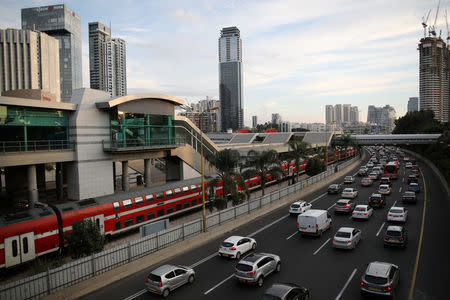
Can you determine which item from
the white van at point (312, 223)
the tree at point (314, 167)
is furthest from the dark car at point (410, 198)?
the tree at point (314, 167)

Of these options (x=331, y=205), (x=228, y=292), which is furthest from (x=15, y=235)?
(x=331, y=205)

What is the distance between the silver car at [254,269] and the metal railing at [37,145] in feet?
64.2

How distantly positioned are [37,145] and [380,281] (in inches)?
1076

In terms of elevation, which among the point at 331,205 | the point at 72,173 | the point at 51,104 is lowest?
the point at 331,205

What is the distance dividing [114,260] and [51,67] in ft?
598

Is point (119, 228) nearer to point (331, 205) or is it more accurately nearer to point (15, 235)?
point (15, 235)

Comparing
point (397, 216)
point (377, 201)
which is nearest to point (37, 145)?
point (397, 216)

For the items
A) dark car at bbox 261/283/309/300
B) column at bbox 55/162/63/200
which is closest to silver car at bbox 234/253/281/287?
dark car at bbox 261/283/309/300

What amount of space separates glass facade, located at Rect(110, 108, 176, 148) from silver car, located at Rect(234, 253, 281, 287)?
66.1 ft

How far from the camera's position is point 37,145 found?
2745 centimetres

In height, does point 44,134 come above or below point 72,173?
above

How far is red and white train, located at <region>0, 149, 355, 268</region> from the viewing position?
18891mm

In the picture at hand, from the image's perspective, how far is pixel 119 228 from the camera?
25.6 m

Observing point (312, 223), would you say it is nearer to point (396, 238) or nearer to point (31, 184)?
point (396, 238)
